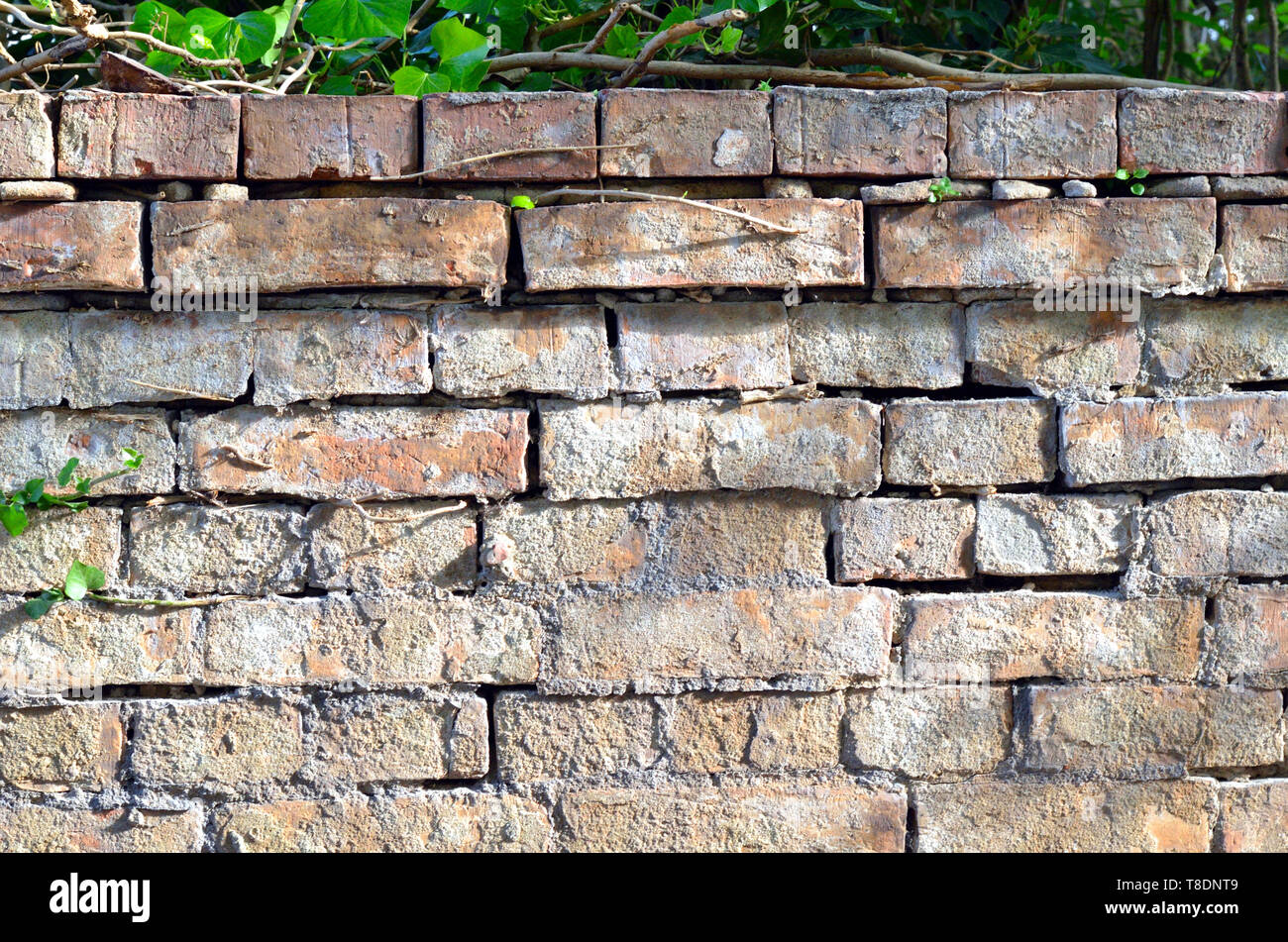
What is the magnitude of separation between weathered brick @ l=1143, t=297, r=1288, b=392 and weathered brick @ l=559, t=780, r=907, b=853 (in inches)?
33.7

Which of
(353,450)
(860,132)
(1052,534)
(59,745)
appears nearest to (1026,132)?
(860,132)

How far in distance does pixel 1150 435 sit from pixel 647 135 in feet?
3.17

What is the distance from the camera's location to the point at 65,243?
1.49m

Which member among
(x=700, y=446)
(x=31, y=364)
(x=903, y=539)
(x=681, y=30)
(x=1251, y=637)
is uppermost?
(x=681, y=30)

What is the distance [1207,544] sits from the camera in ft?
5.33

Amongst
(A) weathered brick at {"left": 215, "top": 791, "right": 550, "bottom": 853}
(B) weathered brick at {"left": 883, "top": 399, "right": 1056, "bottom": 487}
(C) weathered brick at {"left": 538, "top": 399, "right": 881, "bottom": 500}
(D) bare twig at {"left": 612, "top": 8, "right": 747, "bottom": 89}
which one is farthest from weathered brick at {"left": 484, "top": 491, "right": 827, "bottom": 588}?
(D) bare twig at {"left": 612, "top": 8, "right": 747, "bottom": 89}

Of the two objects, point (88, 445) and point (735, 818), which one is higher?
point (88, 445)

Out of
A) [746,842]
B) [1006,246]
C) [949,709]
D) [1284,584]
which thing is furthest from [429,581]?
[1284,584]

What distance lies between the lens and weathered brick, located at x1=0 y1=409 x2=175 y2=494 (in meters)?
1.54

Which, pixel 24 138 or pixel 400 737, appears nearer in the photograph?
pixel 24 138

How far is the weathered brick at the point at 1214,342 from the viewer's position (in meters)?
1.62

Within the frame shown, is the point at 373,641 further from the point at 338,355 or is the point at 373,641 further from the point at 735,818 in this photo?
the point at 735,818

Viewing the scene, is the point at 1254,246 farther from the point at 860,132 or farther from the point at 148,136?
the point at 148,136

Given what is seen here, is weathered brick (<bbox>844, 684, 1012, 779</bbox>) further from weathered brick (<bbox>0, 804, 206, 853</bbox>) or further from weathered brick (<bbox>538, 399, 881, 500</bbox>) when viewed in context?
A: weathered brick (<bbox>0, 804, 206, 853</bbox>)
